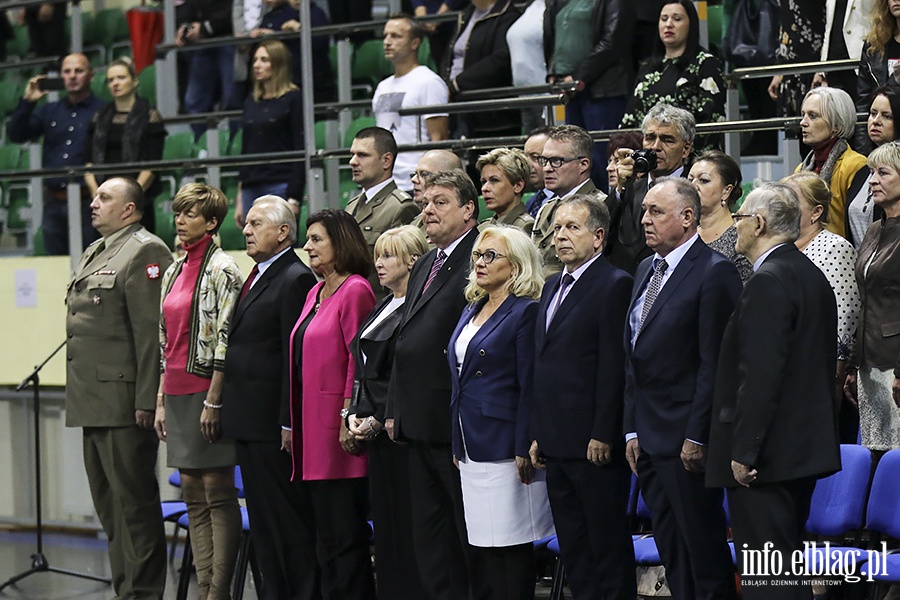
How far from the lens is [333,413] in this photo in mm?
5562

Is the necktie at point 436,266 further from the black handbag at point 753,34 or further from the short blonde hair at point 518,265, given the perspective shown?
the black handbag at point 753,34

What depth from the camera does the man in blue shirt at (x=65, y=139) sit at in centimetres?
870

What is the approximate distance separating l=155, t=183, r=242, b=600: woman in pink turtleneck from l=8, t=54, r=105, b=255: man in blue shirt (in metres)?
2.46

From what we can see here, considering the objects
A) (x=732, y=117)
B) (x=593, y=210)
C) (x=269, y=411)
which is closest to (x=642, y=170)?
(x=593, y=210)

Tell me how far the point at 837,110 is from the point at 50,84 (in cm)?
573

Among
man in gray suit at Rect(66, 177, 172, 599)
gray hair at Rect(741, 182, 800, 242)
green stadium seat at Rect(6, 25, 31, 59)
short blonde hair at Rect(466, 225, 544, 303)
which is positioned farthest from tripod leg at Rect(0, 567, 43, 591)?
green stadium seat at Rect(6, 25, 31, 59)

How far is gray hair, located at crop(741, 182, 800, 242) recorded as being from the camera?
178 inches

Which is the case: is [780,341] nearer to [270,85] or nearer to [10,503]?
[270,85]

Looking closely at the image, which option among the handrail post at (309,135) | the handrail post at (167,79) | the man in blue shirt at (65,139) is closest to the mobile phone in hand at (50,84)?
the man in blue shirt at (65,139)

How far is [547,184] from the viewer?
5688 mm

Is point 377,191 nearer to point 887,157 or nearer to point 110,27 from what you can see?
point 887,157

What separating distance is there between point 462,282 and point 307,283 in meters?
0.80

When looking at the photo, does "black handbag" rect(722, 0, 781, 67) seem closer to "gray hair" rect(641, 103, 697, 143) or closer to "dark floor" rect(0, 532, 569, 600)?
Answer: "gray hair" rect(641, 103, 697, 143)

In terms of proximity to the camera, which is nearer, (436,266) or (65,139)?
(436,266)
